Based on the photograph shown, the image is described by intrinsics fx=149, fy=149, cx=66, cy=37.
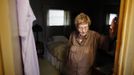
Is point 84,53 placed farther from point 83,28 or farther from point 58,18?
point 58,18

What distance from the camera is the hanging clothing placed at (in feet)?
5.89

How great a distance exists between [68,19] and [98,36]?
2916mm

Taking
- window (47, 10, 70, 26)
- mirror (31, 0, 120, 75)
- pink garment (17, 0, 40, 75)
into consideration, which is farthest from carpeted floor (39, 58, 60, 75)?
pink garment (17, 0, 40, 75)

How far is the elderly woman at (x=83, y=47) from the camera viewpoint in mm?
1782

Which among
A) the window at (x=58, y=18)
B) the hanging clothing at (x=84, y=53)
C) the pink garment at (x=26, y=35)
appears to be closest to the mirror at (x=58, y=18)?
the window at (x=58, y=18)

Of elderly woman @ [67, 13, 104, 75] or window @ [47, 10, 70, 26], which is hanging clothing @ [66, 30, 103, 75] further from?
window @ [47, 10, 70, 26]

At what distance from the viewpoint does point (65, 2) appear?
4.53 metres

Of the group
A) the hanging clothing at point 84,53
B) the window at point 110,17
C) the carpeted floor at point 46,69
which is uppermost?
the window at point 110,17

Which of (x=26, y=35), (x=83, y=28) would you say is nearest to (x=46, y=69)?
(x=83, y=28)

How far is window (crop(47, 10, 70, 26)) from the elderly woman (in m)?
2.79

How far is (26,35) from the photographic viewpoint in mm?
998

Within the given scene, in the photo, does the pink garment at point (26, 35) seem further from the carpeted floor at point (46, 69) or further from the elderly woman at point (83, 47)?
the carpeted floor at point (46, 69)

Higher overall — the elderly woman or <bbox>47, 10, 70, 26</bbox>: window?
<bbox>47, 10, 70, 26</bbox>: window

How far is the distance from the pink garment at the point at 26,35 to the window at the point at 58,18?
344 centimetres
